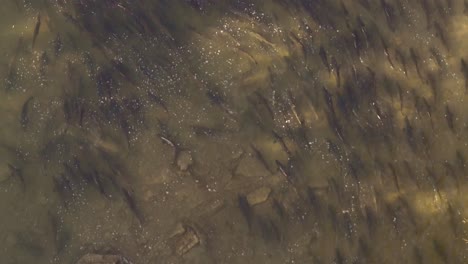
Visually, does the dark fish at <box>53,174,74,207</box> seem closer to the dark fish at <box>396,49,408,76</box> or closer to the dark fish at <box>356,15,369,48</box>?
the dark fish at <box>356,15,369,48</box>

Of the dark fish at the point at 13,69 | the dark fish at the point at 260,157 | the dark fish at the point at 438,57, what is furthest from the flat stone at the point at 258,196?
the dark fish at the point at 13,69

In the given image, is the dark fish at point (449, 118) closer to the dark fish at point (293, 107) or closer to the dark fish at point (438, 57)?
the dark fish at point (438, 57)

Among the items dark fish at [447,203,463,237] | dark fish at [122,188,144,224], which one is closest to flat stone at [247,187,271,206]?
dark fish at [122,188,144,224]

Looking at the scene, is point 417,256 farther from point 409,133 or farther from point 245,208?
point 245,208

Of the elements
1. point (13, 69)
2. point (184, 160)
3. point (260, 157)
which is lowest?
point (184, 160)

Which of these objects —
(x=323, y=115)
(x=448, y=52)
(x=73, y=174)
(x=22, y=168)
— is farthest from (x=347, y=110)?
(x=22, y=168)

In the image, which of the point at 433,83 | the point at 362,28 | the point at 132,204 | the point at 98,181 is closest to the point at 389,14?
the point at 362,28
